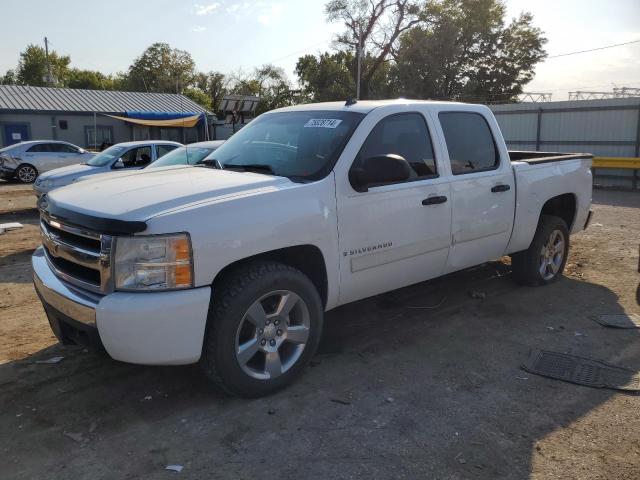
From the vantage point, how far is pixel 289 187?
3.54 meters

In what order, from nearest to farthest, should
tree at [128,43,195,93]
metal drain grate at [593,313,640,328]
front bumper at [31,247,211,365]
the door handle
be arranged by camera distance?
front bumper at [31,247,211,365]
the door handle
metal drain grate at [593,313,640,328]
tree at [128,43,195,93]

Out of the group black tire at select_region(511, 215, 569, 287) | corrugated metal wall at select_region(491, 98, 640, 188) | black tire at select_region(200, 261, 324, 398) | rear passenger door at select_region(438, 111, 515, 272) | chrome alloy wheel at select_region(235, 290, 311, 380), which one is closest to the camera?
black tire at select_region(200, 261, 324, 398)

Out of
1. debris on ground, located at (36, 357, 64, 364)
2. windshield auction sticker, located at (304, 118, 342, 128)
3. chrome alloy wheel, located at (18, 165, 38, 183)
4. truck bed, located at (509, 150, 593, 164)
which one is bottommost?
debris on ground, located at (36, 357, 64, 364)

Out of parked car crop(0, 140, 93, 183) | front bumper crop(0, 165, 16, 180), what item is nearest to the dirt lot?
parked car crop(0, 140, 93, 183)

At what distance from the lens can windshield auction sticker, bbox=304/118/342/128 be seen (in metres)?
4.15

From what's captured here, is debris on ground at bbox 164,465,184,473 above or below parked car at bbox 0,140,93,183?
below

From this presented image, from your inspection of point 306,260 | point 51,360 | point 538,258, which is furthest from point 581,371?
point 51,360

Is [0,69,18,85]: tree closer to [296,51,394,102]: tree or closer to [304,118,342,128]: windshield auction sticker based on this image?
[296,51,394,102]: tree

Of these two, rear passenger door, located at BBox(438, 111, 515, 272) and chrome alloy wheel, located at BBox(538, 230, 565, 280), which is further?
chrome alloy wheel, located at BBox(538, 230, 565, 280)

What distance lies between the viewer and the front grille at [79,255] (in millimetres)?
3055

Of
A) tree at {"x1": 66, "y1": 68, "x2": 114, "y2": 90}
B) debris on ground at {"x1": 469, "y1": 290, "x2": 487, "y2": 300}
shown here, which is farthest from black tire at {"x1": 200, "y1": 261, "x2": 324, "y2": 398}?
tree at {"x1": 66, "y1": 68, "x2": 114, "y2": 90}

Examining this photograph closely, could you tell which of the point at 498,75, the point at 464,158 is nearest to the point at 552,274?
the point at 464,158

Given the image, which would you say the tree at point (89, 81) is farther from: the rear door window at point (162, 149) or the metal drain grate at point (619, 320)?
the metal drain grate at point (619, 320)

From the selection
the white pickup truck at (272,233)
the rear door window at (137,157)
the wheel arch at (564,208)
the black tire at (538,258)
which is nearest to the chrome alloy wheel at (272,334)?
the white pickup truck at (272,233)
